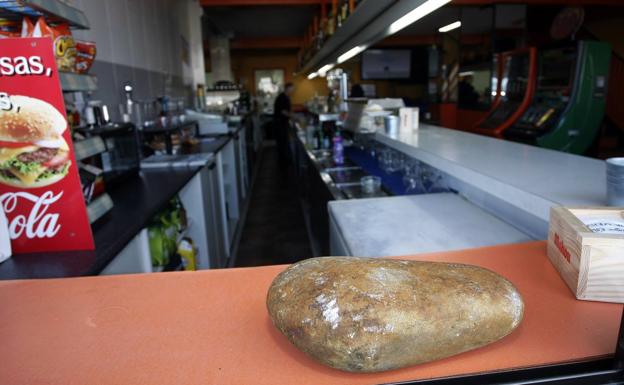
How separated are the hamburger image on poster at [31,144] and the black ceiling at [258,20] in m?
8.05

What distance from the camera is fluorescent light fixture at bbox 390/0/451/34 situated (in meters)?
1.85

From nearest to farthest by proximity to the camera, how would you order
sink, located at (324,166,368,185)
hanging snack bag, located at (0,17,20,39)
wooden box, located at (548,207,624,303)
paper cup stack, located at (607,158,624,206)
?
wooden box, located at (548,207,624,303)
paper cup stack, located at (607,158,624,206)
hanging snack bag, located at (0,17,20,39)
sink, located at (324,166,368,185)

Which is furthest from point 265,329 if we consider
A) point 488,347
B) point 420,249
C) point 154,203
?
point 154,203

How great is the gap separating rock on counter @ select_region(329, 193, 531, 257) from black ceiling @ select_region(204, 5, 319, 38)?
7603 mm

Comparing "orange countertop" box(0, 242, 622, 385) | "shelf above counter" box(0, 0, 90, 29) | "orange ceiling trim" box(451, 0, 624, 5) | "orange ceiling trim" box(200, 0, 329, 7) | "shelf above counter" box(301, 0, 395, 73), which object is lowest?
"orange countertop" box(0, 242, 622, 385)

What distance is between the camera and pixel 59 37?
1.52 metres

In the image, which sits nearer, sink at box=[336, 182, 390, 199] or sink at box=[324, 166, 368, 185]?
sink at box=[336, 182, 390, 199]

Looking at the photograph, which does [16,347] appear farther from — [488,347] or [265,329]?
[488,347]

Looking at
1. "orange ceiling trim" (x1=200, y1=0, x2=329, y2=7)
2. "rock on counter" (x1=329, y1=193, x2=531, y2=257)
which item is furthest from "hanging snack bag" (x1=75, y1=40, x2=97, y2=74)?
"orange ceiling trim" (x1=200, y1=0, x2=329, y2=7)

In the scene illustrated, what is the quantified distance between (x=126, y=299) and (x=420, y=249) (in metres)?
0.93

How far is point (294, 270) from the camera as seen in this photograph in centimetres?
69

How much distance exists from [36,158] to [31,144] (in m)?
0.04

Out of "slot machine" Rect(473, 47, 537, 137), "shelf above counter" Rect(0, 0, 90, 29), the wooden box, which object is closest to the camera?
the wooden box

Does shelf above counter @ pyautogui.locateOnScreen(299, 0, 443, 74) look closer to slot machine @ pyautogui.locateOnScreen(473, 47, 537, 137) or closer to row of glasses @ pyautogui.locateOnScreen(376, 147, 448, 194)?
row of glasses @ pyautogui.locateOnScreen(376, 147, 448, 194)
